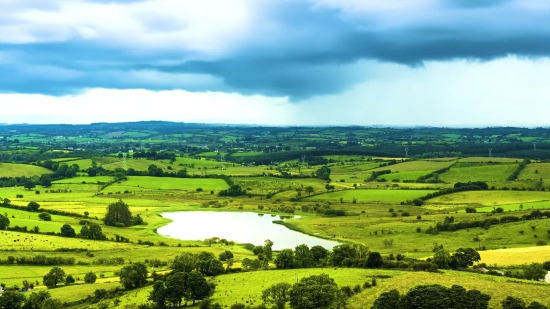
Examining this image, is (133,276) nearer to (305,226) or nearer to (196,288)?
(196,288)

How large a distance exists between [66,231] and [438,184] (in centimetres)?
12087

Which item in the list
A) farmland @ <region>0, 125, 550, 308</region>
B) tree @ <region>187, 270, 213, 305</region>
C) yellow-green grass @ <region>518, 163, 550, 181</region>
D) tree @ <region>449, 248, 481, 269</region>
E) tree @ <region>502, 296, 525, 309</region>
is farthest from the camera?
yellow-green grass @ <region>518, 163, 550, 181</region>

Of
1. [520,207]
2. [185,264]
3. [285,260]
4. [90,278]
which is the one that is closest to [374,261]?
[285,260]

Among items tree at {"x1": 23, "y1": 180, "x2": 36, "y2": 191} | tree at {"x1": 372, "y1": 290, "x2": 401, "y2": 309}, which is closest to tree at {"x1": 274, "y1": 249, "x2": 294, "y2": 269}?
tree at {"x1": 372, "y1": 290, "x2": 401, "y2": 309}

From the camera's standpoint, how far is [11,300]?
65000 mm

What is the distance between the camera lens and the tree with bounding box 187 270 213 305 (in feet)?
214

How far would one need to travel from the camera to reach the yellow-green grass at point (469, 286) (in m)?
59.1

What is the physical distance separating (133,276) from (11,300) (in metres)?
14.7

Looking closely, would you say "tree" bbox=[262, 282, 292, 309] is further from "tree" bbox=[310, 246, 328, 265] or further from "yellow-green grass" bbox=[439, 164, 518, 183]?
"yellow-green grass" bbox=[439, 164, 518, 183]

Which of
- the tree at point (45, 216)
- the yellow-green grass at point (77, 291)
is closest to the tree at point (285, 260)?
the yellow-green grass at point (77, 291)

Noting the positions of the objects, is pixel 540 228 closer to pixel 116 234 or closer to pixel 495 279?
pixel 495 279

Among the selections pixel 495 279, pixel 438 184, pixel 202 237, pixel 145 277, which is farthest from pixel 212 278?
pixel 438 184

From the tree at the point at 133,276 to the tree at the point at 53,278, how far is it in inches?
409

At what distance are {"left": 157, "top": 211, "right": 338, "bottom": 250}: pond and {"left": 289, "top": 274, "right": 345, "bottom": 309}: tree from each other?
4430 centimetres
